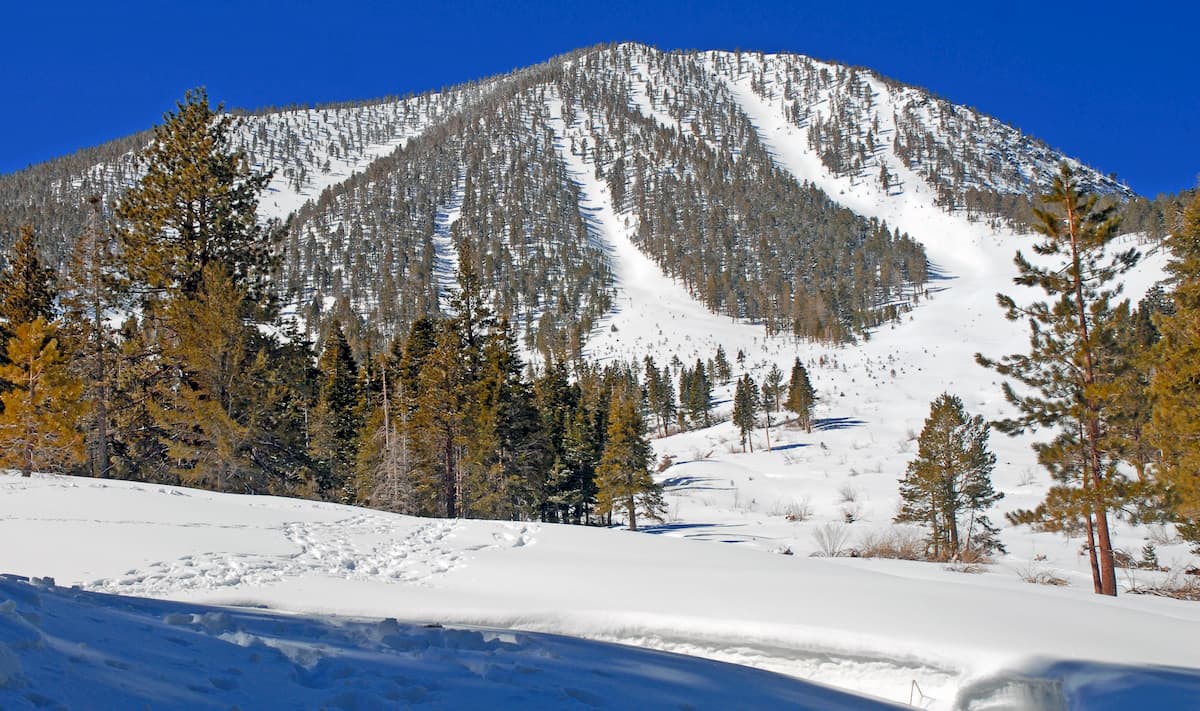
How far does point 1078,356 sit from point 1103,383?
2.65 feet

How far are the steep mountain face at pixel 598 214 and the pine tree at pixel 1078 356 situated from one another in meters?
79.2

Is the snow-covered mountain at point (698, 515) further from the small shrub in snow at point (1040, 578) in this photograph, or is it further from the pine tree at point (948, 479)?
the pine tree at point (948, 479)

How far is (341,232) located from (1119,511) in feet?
485

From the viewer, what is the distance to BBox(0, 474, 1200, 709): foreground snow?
148 inches

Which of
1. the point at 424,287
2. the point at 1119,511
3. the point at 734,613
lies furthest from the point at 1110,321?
the point at 424,287

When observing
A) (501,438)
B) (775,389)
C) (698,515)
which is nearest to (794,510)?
(698,515)

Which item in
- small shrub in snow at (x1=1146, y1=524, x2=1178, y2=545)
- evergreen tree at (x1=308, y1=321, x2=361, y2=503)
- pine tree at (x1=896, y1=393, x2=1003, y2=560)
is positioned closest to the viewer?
small shrub in snow at (x1=1146, y1=524, x2=1178, y2=545)

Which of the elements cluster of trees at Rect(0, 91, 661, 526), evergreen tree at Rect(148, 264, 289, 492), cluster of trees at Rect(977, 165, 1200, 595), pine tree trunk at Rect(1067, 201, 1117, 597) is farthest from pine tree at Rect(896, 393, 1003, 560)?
evergreen tree at Rect(148, 264, 289, 492)

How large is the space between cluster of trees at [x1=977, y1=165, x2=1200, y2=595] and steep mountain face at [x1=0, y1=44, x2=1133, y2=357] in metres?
79.4

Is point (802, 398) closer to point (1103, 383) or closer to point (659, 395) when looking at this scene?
point (659, 395)

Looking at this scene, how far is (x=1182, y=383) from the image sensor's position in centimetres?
1455

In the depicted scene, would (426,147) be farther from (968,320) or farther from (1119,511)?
(1119,511)

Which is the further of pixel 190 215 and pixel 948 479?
pixel 948 479

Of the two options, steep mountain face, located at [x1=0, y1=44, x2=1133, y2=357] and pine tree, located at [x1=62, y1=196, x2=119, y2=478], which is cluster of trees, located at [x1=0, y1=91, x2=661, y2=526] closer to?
pine tree, located at [x1=62, y1=196, x2=119, y2=478]
